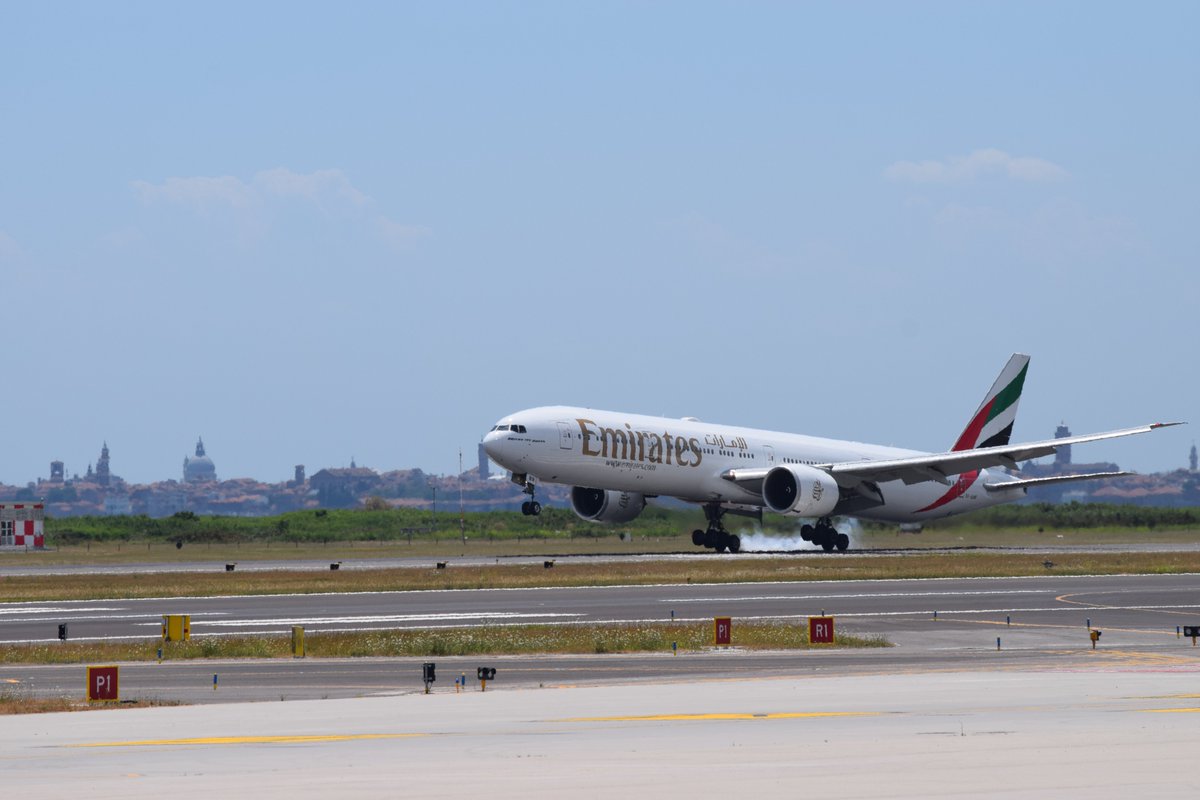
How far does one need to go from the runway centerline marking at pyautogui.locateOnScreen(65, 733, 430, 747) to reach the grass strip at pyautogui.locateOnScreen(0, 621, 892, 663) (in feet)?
37.1

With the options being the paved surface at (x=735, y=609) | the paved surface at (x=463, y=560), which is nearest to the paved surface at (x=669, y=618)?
the paved surface at (x=735, y=609)

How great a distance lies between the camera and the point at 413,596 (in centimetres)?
4569

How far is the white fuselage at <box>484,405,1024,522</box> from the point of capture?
2547 inches

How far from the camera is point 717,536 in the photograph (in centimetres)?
7244

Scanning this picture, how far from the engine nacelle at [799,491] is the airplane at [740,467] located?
43 mm

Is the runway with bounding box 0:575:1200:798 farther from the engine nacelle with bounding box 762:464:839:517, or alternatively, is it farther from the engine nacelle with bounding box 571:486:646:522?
the engine nacelle with bounding box 571:486:646:522

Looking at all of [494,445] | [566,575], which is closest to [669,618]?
[566,575]

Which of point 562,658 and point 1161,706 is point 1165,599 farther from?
point 1161,706

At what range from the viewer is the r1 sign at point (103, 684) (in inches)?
851

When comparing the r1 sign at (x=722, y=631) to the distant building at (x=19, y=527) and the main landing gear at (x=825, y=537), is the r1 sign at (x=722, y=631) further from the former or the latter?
the distant building at (x=19, y=527)

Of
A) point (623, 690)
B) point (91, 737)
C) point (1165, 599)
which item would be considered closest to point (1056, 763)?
point (623, 690)

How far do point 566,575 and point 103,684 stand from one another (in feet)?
108

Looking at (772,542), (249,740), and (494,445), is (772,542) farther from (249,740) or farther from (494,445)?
(249,740)

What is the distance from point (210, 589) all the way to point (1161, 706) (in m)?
36.3
